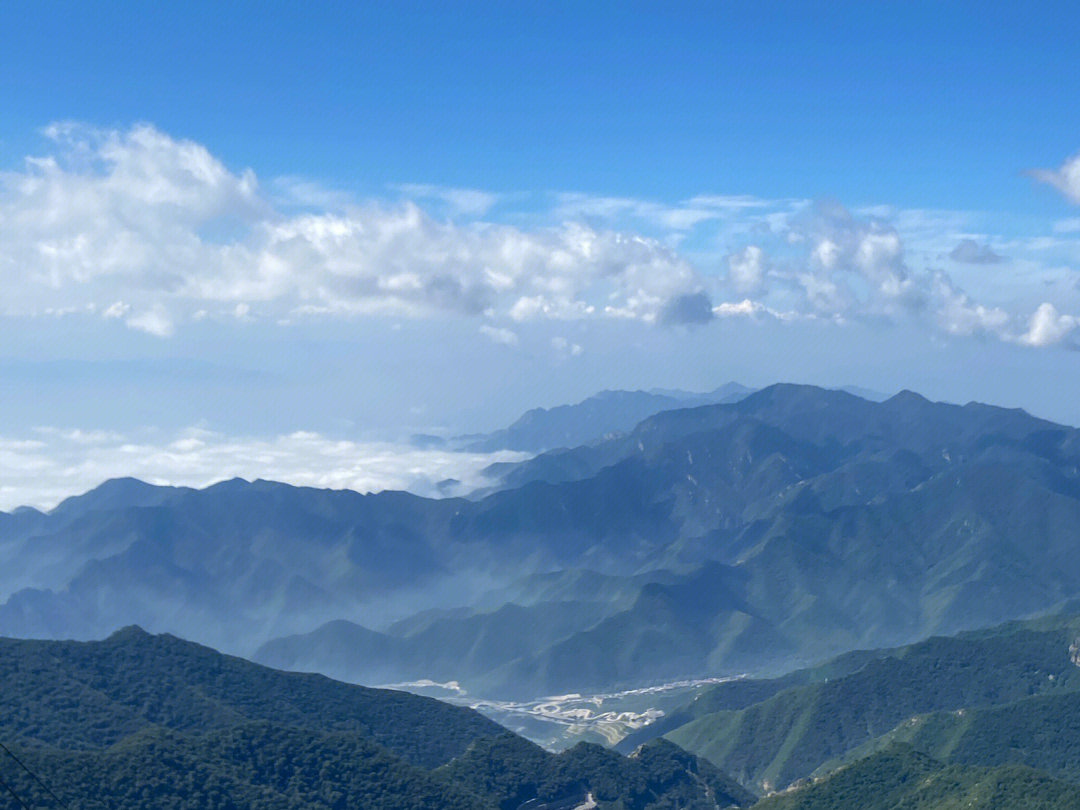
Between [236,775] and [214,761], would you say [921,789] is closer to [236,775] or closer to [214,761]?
[236,775]

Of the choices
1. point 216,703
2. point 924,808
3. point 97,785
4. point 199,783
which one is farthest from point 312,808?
point 924,808

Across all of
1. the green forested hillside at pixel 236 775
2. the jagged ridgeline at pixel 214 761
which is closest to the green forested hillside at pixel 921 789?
the jagged ridgeline at pixel 214 761

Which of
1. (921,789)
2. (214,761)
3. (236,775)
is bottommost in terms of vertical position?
(921,789)

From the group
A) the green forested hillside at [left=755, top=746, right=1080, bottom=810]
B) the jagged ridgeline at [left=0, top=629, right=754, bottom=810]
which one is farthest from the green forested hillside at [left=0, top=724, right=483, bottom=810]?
the green forested hillside at [left=755, top=746, right=1080, bottom=810]

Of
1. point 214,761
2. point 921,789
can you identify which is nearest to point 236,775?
point 214,761

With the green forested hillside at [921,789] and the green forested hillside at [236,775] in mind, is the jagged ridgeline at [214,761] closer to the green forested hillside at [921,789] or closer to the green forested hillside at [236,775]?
the green forested hillside at [236,775]

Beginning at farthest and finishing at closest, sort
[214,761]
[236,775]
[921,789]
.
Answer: [921,789] → [214,761] → [236,775]

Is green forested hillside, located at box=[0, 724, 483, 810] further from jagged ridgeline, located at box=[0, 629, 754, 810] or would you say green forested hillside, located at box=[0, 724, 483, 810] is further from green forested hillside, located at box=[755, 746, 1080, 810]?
green forested hillside, located at box=[755, 746, 1080, 810]
